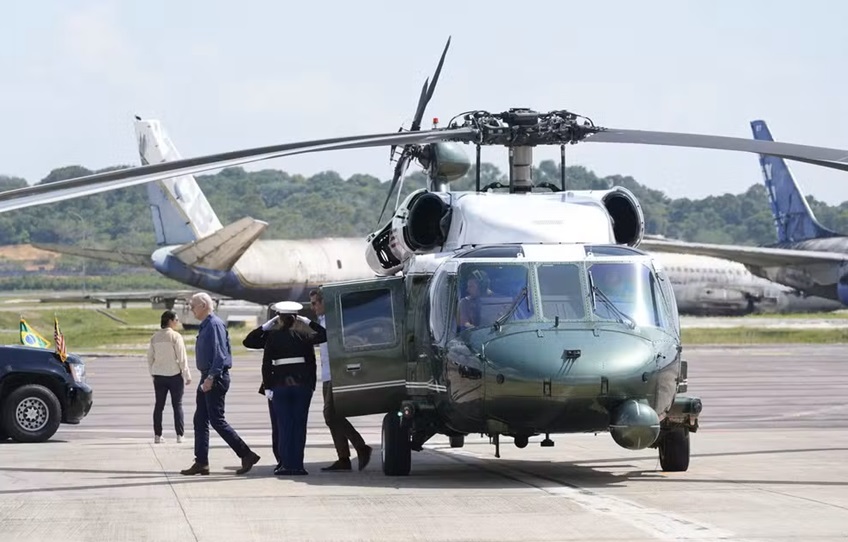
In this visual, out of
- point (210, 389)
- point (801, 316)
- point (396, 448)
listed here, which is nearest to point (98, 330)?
point (801, 316)

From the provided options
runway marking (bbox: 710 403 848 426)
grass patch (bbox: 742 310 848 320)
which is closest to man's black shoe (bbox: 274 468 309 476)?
runway marking (bbox: 710 403 848 426)

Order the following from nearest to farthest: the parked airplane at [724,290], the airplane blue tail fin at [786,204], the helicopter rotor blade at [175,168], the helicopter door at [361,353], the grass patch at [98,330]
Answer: the helicopter rotor blade at [175,168] < the helicopter door at [361,353] < the grass patch at [98,330] < the airplane blue tail fin at [786,204] < the parked airplane at [724,290]

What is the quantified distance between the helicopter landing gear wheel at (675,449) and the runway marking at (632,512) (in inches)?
50.1

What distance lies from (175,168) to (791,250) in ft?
153

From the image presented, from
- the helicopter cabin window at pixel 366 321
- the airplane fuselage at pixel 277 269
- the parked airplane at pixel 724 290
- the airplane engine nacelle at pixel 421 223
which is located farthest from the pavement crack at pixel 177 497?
the parked airplane at pixel 724 290

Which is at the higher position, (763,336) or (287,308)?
(287,308)

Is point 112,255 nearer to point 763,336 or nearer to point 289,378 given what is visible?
point 763,336

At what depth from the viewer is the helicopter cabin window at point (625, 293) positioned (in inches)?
554

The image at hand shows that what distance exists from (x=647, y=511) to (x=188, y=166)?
15.9 ft

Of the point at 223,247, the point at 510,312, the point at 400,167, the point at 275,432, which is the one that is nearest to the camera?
the point at 510,312

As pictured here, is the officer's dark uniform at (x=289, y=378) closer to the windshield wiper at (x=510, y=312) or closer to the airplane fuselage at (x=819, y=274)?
the windshield wiper at (x=510, y=312)

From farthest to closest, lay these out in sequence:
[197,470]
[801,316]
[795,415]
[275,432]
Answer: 1. [801,316]
2. [795,415]
3. [275,432]
4. [197,470]

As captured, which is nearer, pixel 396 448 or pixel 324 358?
pixel 396 448

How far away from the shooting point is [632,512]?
11.7 metres
